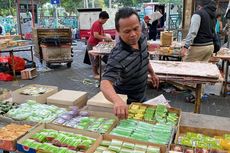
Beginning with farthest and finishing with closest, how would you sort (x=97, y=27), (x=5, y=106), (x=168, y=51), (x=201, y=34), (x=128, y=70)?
(x=97, y=27), (x=168, y=51), (x=201, y=34), (x=5, y=106), (x=128, y=70)

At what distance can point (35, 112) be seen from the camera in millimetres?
2281

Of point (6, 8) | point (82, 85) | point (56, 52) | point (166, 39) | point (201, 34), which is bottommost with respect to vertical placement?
point (82, 85)

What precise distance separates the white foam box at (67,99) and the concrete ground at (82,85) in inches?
120

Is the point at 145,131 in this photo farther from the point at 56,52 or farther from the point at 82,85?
the point at 56,52

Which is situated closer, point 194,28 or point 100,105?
point 100,105

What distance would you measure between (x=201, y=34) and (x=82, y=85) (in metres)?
3.24

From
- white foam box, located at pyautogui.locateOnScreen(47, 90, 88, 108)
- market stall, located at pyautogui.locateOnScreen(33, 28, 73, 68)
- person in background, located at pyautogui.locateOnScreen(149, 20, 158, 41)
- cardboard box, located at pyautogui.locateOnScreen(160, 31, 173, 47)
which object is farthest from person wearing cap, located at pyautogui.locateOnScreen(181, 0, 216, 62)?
person in background, located at pyautogui.locateOnScreen(149, 20, 158, 41)

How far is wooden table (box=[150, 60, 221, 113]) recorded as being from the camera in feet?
11.2

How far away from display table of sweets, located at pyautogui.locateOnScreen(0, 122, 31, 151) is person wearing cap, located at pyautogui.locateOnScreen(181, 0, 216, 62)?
12.2 ft

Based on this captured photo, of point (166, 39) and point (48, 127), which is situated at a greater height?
point (166, 39)

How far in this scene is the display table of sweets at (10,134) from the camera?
1.83m

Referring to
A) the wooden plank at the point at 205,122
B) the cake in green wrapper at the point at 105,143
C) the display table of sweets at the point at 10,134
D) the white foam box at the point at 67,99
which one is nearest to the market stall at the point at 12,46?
the white foam box at the point at 67,99

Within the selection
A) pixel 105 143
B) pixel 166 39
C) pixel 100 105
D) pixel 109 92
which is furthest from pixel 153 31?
pixel 105 143

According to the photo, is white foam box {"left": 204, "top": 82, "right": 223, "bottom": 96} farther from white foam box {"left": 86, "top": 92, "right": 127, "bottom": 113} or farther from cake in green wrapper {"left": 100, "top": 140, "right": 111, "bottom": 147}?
cake in green wrapper {"left": 100, "top": 140, "right": 111, "bottom": 147}
